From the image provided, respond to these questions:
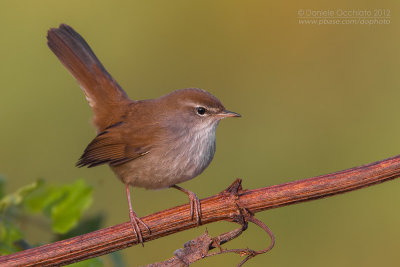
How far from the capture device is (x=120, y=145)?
4305mm

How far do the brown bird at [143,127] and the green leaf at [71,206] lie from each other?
62 cm

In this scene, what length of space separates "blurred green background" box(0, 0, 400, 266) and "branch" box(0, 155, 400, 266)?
7.17ft

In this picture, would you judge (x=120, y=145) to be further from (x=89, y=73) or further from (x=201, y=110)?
(x=89, y=73)

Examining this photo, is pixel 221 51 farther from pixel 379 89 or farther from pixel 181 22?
pixel 379 89

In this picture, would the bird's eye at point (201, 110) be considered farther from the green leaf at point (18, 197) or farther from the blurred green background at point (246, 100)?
the green leaf at point (18, 197)

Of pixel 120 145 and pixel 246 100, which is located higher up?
pixel 246 100

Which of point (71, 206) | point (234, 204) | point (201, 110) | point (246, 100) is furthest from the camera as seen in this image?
point (246, 100)

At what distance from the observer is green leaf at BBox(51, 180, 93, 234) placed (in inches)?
120

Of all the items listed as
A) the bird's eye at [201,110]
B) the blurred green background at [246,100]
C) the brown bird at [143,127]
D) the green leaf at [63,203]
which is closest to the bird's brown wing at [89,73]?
the brown bird at [143,127]

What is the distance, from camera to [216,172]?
5.87 meters

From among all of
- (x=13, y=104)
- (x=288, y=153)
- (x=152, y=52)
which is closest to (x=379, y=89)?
(x=288, y=153)

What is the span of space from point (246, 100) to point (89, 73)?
2050 millimetres

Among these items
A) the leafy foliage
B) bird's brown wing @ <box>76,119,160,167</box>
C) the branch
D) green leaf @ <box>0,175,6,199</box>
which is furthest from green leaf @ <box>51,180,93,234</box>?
bird's brown wing @ <box>76,119,160,167</box>

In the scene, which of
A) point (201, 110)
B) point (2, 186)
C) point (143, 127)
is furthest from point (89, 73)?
point (2, 186)
